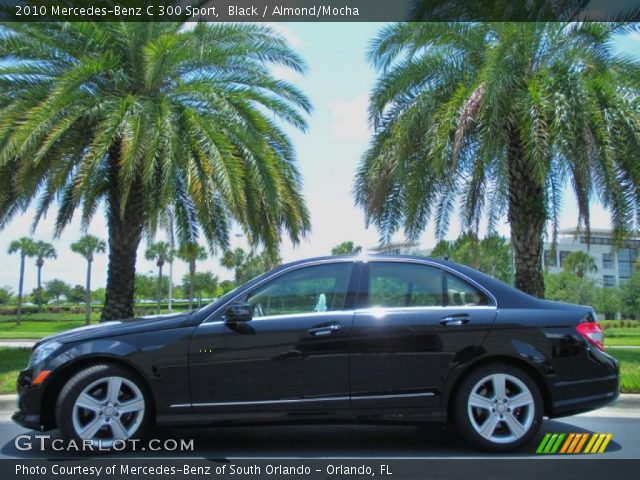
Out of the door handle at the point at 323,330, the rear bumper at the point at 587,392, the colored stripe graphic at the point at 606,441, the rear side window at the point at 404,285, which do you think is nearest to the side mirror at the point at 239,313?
the door handle at the point at 323,330

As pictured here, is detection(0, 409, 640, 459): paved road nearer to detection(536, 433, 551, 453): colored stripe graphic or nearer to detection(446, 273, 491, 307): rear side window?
detection(536, 433, 551, 453): colored stripe graphic

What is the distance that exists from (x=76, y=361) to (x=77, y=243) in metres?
73.2

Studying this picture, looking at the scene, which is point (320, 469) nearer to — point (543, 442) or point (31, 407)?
point (543, 442)

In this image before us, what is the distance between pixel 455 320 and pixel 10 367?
7.89 meters

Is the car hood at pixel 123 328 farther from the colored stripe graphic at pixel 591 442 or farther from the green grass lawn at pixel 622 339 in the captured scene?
the green grass lawn at pixel 622 339

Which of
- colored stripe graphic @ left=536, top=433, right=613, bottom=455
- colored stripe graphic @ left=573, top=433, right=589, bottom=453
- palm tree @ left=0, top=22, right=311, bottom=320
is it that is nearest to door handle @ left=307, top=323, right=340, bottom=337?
colored stripe graphic @ left=536, top=433, right=613, bottom=455

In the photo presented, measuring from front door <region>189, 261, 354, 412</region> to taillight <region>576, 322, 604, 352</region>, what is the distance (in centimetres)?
194

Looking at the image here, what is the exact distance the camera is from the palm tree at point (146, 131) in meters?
11.6

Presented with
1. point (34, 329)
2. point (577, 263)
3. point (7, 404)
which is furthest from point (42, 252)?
point (7, 404)

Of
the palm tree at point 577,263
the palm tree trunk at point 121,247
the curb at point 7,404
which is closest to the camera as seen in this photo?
the curb at point 7,404

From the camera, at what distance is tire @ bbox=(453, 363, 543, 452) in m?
5.42

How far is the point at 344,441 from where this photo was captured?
602 centimetres

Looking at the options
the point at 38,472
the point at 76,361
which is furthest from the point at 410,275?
the point at 38,472

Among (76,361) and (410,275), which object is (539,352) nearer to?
(410,275)
